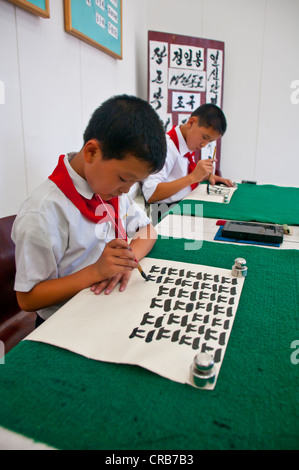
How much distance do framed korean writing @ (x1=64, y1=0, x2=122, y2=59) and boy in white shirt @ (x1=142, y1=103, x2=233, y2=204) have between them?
2.24 ft

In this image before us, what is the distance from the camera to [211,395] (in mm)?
430

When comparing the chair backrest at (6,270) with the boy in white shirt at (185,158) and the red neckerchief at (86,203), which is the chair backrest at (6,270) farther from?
the boy in white shirt at (185,158)

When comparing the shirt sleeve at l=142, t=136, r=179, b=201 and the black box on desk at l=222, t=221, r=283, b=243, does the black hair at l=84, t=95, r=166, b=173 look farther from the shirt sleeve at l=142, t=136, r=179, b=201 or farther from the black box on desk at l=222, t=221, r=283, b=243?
the shirt sleeve at l=142, t=136, r=179, b=201

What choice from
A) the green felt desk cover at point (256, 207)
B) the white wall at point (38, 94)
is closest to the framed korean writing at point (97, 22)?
the white wall at point (38, 94)

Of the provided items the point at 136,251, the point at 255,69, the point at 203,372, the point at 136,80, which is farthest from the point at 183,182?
the point at 255,69

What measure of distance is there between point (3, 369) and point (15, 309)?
55cm

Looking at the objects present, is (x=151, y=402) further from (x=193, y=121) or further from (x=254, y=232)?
(x=193, y=121)

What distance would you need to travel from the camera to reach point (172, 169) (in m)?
1.96

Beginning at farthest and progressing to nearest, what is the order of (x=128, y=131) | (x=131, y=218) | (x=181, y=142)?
(x=181, y=142) → (x=131, y=218) → (x=128, y=131)

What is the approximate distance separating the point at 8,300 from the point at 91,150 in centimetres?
48

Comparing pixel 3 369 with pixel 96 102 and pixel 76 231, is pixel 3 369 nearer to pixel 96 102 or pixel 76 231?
pixel 76 231

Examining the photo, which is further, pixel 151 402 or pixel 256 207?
pixel 256 207

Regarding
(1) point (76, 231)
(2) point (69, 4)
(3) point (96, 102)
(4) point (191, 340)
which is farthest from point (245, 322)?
(3) point (96, 102)

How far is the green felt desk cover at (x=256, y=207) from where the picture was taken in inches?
50.3
